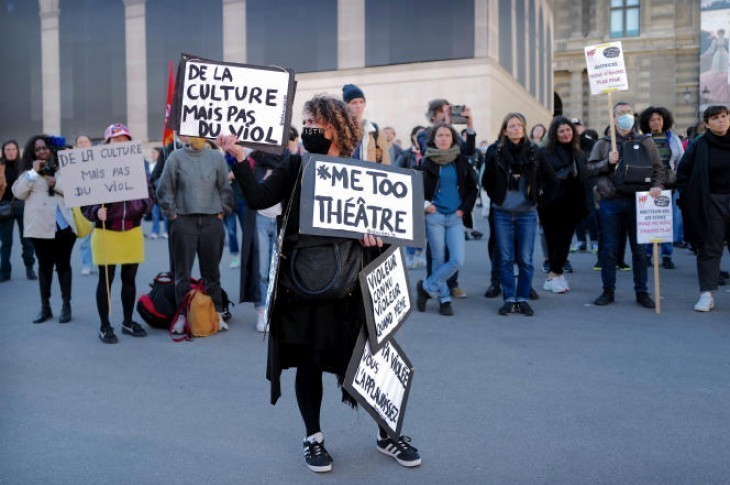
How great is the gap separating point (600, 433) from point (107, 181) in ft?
15.7

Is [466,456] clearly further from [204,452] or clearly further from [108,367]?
[108,367]

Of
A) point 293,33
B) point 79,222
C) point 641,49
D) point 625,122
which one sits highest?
point 641,49

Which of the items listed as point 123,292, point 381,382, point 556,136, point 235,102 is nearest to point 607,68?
point 556,136

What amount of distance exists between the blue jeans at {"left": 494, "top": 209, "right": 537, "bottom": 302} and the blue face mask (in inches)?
61.4

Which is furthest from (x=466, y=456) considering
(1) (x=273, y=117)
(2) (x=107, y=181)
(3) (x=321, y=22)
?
(3) (x=321, y=22)

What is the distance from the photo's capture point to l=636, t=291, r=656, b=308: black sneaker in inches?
326

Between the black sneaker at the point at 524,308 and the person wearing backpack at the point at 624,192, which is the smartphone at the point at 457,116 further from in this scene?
the black sneaker at the point at 524,308

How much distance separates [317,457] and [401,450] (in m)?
0.44

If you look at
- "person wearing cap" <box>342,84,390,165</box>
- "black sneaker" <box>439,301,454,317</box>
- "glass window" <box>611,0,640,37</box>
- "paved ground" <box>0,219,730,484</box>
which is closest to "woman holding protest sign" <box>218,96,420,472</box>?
"paved ground" <box>0,219,730,484</box>

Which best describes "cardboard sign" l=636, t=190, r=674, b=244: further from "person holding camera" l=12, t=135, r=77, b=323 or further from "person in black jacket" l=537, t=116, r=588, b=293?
"person holding camera" l=12, t=135, r=77, b=323

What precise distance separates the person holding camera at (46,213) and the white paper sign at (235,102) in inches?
159

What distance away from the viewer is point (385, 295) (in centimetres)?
396

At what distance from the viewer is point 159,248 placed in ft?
48.0

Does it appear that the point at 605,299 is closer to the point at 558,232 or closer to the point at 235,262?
the point at 558,232
